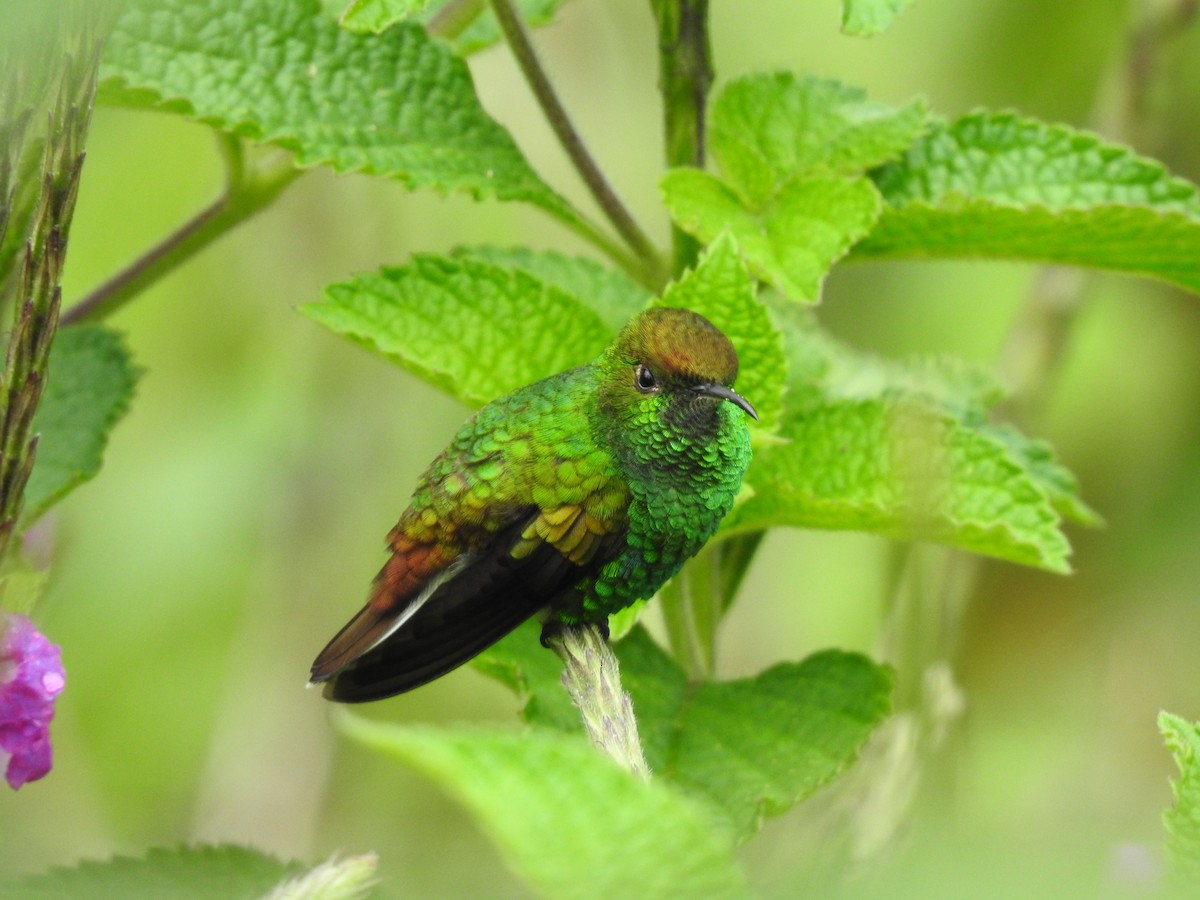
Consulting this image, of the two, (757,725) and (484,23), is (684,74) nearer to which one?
(484,23)

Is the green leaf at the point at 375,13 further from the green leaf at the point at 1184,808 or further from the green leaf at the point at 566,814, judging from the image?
the green leaf at the point at 1184,808

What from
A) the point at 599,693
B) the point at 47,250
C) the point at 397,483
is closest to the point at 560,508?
the point at 599,693

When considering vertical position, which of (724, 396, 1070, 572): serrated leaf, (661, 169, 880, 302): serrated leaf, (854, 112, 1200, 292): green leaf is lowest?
(724, 396, 1070, 572): serrated leaf

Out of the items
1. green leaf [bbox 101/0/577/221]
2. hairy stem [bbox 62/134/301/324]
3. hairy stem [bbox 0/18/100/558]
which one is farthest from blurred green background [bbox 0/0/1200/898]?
hairy stem [bbox 0/18/100/558]

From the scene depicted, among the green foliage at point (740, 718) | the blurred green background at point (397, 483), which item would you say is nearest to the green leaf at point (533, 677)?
the green foliage at point (740, 718)

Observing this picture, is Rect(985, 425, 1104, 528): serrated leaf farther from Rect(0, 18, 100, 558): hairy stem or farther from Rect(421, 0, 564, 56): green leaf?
Rect(0, 18, 100, 558): hairy stem

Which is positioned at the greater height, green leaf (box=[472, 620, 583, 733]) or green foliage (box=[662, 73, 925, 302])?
green foliage (box=[662, 73, 925, 302])

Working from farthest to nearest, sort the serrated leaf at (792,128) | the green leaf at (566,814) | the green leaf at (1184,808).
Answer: the serrated leaf at (792,128), the green leaf at (1184,808), the green leaf at (566,814)
